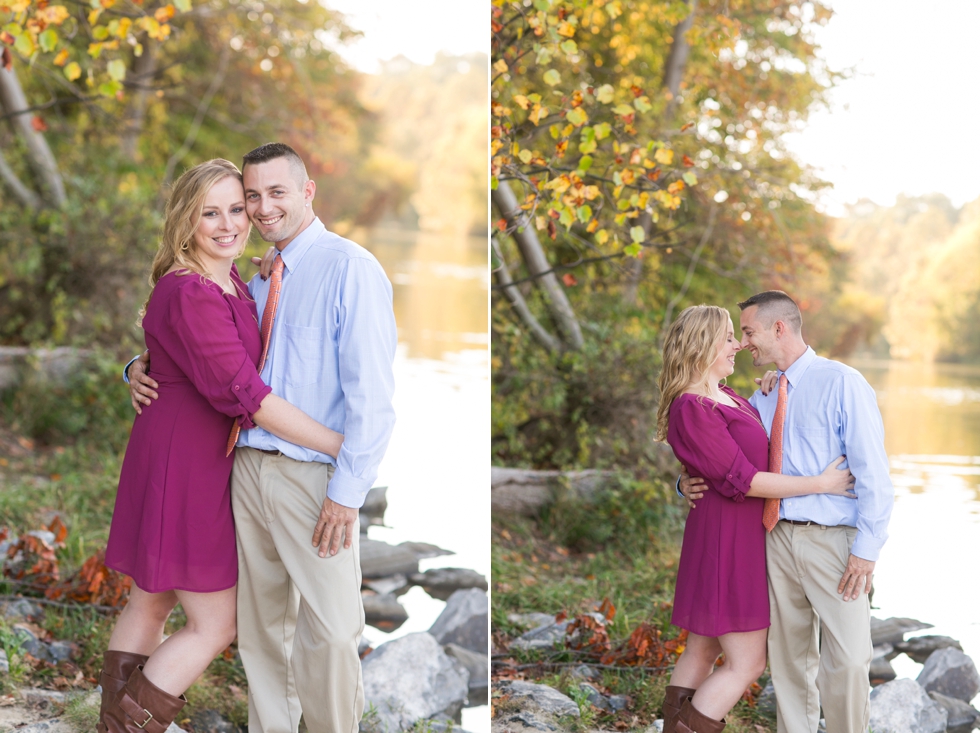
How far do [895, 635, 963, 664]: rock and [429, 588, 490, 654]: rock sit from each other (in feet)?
7.02

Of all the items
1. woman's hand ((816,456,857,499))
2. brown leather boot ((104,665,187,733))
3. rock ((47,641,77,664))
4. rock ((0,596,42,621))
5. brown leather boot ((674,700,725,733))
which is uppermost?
woman's hand ((816,456,857,499))

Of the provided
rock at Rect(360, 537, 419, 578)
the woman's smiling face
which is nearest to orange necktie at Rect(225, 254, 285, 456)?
the woman's smiling face

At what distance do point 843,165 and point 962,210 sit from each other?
2195 mm

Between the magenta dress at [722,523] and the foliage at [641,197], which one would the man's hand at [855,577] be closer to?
the magenta dress at [722,523]

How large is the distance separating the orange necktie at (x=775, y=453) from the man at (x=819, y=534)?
0.01m

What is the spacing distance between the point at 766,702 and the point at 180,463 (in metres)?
2.54

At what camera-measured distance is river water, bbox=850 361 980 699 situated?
5215mm

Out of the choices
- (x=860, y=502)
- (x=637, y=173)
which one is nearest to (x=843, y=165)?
(x=637, y=173)

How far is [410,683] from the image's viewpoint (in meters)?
3.81

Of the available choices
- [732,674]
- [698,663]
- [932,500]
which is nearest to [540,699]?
[698,663]

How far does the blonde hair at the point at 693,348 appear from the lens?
9.20 feet

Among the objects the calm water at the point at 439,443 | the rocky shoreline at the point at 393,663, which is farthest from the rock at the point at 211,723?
the calm water at the point at 439,443

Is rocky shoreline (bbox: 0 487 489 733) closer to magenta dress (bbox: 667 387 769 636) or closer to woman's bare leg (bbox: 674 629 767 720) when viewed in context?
woman's bare leg (bbox: 674 629 767 720)

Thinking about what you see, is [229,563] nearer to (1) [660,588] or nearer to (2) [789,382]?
(2) [789,382]
